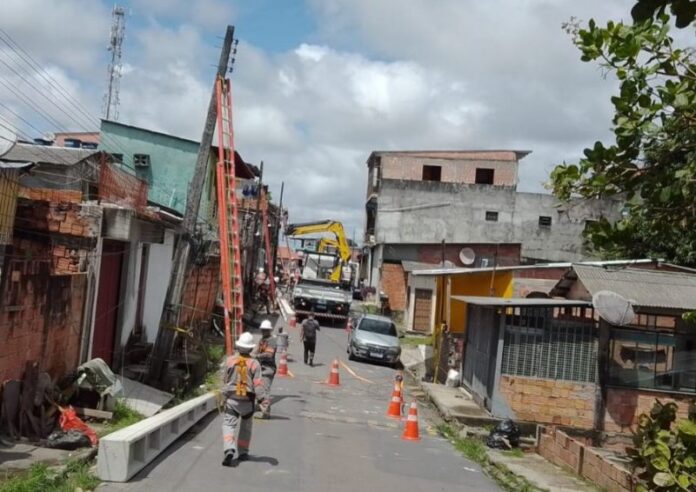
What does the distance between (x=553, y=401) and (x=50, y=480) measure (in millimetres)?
11813

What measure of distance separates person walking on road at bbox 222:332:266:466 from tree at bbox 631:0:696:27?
769cm

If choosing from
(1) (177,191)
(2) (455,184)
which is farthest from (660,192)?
(2) (455,184)

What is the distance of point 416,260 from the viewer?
4650cm

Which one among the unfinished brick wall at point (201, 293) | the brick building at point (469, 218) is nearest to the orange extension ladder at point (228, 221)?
the unfinished brick wall at point (201, 293)

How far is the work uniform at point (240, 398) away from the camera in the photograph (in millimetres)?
10422

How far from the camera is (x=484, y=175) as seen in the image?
5453 cm

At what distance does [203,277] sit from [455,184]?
25.6 meters

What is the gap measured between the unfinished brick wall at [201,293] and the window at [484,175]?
2523 centimetres

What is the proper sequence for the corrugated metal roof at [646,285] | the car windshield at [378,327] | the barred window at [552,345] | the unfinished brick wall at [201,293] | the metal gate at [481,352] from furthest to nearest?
the car windshield at [378,327] → the unfinished brick wall at [201,293] → the metal gate at [481,352] → the barred window at [552,345] → the corrugated metal roof at [646,285]

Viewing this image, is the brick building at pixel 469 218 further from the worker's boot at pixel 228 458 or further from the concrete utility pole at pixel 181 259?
the worker's boot at pixel 228 458

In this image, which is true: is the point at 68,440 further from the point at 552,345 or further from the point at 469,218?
the point at 469,218

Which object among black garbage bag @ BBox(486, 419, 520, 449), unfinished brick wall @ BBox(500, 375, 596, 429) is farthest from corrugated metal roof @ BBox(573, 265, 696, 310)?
black garbage bag @ BBox(486, 419, 520, 449)

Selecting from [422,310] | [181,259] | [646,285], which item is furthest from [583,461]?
[422,310]

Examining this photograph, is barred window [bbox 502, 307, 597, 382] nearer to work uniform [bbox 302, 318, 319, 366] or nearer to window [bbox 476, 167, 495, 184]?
work uniform [bbox 302, 318, 319, 366]
